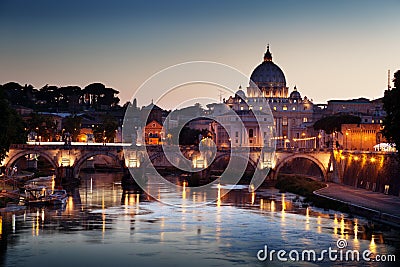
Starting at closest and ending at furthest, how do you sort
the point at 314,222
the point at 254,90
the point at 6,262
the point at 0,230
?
the point at 6,262 → the point at 0,230 → the point at 314,222 → the point at 254,90

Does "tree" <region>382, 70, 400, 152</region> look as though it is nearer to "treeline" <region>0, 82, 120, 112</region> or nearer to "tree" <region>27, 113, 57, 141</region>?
"tree" <region>27, 113, 57, 141</region>

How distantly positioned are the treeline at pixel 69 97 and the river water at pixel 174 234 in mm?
107276

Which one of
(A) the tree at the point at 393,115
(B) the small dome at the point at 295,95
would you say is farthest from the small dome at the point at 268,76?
(A) the tree at the point at 393,115

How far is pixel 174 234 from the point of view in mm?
41031

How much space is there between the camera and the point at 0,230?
1613 inches

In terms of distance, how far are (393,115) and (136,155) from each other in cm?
3377

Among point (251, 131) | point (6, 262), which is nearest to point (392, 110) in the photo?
point (6, 262)

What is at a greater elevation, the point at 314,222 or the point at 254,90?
the point at 254,90

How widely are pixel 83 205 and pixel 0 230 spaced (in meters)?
12.0

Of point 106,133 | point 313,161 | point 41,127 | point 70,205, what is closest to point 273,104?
point 106,133

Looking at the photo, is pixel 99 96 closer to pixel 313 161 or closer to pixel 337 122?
pixel 337 122

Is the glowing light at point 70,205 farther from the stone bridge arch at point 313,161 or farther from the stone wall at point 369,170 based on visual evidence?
the stone bridge arch at point 313,161

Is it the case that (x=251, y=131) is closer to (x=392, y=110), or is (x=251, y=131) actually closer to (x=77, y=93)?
(x=77, y=93)

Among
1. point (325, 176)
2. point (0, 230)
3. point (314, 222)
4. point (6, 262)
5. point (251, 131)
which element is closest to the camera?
point (6, 262)
